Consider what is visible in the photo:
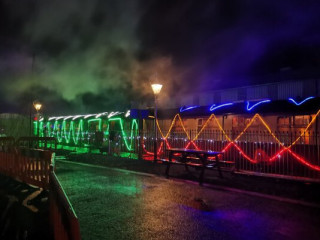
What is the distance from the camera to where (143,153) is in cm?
1316

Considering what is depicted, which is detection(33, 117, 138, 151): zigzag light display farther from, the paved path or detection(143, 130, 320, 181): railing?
the paved path

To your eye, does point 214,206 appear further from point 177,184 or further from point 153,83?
point 153,83

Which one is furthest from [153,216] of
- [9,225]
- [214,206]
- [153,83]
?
[153,83]

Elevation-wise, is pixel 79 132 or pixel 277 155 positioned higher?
pixel 79 132

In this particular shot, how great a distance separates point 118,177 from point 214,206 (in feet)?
12.8

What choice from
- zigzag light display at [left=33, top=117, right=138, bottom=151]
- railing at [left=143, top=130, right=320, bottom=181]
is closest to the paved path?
railing at [left=143, top=130, right=320, bottom=181]

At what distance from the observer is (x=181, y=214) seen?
488cm

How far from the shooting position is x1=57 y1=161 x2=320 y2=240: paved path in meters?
4.03

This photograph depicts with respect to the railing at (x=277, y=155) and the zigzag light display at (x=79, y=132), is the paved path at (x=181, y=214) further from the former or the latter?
the zigzag light display at (x=79, y=132)

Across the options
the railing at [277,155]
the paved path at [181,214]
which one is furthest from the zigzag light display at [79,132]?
the paved path at [181,214]

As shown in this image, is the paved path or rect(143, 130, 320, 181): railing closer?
the paved path

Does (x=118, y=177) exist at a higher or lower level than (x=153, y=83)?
lower

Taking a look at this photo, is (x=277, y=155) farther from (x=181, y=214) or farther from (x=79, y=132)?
(x=79, y=132)

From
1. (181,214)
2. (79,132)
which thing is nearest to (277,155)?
(181,214)
